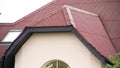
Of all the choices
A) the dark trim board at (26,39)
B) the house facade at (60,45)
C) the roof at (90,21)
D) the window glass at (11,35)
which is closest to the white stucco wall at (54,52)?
the house facade at (60,45)

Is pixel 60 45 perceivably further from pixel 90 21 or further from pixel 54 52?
pixel 90 21

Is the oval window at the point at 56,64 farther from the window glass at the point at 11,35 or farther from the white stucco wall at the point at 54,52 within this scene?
the window glass at the point at 11,35

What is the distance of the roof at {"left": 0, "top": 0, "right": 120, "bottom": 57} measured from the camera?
19.4 metres

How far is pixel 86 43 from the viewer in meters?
18.4

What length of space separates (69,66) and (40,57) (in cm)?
149

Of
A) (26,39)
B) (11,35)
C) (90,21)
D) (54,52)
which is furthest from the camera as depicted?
(11,35)

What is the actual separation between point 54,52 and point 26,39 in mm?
1530

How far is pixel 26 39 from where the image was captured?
19656mm

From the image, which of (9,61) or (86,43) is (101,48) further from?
(9,61)

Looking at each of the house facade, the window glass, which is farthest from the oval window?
the window glass

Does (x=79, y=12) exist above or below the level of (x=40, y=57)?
above

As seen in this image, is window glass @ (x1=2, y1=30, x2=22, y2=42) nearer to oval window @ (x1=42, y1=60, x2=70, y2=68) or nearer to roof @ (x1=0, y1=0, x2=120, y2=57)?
roof @ (x1=0, y1=0, x2=120, y2=57)

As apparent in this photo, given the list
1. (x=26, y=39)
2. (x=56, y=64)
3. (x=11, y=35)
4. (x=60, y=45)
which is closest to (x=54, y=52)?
(x=60, y=45)

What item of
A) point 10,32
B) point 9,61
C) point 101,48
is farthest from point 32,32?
point 10,32
